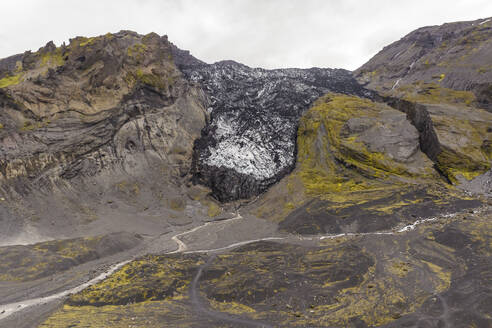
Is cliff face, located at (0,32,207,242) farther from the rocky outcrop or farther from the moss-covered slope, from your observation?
the rocky outcrop

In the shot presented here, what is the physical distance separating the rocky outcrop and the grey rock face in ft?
73.9

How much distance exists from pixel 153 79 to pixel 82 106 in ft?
61.9

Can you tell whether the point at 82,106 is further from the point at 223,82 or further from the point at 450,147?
the point at 450,147

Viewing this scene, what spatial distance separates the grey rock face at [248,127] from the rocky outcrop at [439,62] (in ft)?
73.9

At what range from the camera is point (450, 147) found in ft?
181

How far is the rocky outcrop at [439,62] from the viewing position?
81.2 meters

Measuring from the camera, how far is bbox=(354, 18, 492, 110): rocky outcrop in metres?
81.2

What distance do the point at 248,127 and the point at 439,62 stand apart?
246 feet

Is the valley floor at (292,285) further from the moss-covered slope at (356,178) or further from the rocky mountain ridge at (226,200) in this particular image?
the moss-covered slope at (356,178)

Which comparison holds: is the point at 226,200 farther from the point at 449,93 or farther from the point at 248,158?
the point at 449,93

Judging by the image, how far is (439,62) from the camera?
330 feet

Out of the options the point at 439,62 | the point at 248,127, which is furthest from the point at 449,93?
the point at 248,127

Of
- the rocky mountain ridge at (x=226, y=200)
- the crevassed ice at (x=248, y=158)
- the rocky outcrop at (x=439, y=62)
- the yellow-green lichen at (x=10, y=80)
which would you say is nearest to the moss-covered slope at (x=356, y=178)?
the rocky mountain ridge at (x=226, y=200)

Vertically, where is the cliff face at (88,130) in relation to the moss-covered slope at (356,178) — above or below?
above
